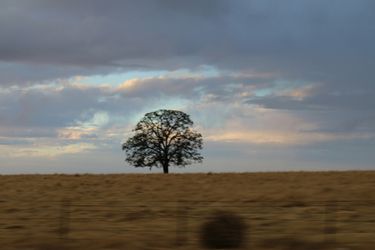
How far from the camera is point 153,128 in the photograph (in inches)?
2694

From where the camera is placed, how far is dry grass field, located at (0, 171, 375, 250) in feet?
53.3

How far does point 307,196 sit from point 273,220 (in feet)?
25.6

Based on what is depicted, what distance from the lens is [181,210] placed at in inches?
1007

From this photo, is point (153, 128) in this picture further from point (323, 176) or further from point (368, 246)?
point (368, 246)

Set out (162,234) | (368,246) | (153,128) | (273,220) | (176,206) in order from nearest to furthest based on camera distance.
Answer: (368,246) < (162,234) < (273,220) < (176,206) < (153,128)

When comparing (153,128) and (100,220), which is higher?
(153,128)

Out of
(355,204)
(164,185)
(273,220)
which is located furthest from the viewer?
(164,185)

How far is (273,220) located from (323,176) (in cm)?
1834

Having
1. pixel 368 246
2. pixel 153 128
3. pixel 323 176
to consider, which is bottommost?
pixel 368 246

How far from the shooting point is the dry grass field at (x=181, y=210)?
16.2 meters

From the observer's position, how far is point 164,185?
3850cm

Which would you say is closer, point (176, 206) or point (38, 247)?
point (38, 247)

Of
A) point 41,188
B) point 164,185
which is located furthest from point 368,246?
point 41,188

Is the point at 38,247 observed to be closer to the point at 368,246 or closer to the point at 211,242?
the point at 211,242
